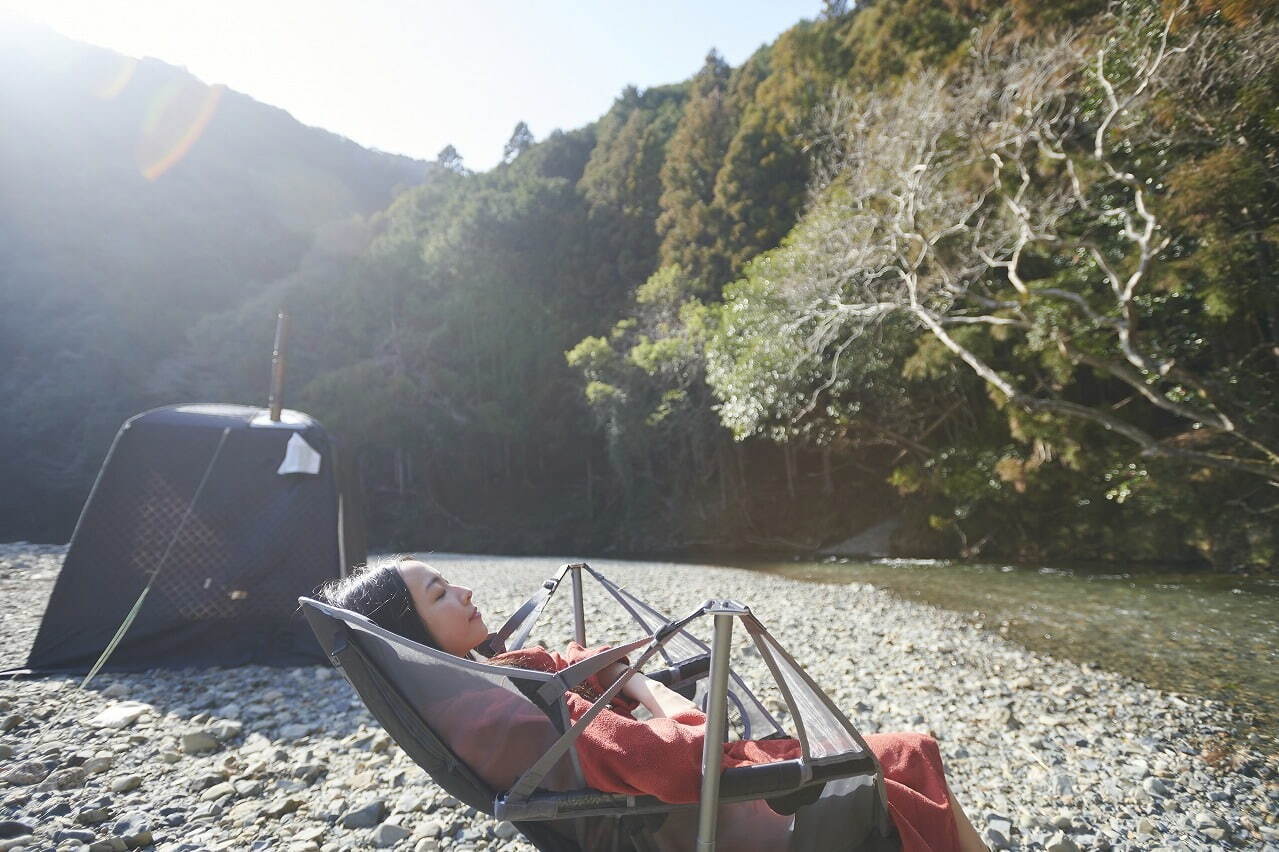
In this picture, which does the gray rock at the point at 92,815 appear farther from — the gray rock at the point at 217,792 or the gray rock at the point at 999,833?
the gray rock at the point at 999,833

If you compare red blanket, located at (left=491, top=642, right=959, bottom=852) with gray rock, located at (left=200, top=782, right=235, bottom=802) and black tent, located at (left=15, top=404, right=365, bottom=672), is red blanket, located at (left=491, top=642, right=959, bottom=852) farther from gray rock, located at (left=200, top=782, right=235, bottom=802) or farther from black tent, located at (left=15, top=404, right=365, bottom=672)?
black tent, located at (left=15, top=404, right=365, bottom=672)

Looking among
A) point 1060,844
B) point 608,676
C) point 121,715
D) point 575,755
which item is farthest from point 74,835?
point 1060,844

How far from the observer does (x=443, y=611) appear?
1.85 meters

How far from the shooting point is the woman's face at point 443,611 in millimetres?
1843

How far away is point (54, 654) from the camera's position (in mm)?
4195

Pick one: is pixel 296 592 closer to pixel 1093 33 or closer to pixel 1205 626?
pixel 1205 626

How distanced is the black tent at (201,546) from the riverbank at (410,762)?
36 cm

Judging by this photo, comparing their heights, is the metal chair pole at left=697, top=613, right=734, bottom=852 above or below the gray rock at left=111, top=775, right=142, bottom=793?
above

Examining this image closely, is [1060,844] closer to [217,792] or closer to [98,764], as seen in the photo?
[217,792]

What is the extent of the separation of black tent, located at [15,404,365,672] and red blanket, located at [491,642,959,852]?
3.89m

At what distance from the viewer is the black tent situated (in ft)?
14.3

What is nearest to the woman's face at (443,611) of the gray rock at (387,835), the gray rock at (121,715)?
the gray rock at (387,835)

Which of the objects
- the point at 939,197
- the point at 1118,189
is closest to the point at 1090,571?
the point at 1118,189

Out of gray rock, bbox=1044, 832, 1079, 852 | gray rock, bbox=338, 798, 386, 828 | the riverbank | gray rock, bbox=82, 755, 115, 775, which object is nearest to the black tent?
the riverbank
